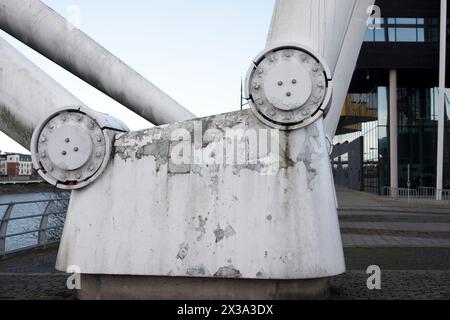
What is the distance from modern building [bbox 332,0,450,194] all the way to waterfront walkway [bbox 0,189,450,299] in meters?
19.1

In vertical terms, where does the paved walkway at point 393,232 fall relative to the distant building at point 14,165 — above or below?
below

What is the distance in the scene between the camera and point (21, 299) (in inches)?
179

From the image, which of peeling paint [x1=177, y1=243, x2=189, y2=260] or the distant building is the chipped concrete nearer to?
peeling paint [x1=177, y1=243, x2=189, y2=260]

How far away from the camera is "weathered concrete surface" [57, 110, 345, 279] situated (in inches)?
147

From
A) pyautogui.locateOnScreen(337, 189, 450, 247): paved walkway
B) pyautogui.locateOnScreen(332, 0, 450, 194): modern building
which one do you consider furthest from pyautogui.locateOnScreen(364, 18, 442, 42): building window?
pyautogui.locateOnScreen(337, 189, 450, 247): paved walkway

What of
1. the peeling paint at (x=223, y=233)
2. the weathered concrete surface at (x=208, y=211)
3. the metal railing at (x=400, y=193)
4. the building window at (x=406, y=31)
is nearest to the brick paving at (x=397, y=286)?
the weathered concrete surface at (x=208, y=211)

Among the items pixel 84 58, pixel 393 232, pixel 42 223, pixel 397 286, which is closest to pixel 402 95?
pixel 393 232

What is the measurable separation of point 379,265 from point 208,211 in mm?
4145

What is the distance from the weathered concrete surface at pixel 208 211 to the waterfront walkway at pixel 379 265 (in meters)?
1.02

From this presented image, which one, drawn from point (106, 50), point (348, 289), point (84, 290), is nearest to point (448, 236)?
point (348, 289)

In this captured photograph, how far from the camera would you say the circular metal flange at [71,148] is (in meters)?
3.82

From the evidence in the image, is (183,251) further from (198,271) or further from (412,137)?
(412,137)

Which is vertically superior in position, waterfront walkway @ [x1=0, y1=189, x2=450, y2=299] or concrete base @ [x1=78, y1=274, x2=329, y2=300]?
concrete base @ [x1=78, y1=274, x2=329, y2=300]

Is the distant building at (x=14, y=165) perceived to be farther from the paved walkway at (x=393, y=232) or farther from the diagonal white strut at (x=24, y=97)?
the diagonal white strut at (x=24, y=97)
